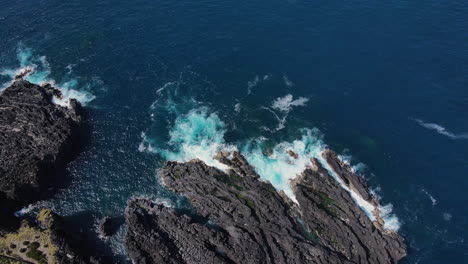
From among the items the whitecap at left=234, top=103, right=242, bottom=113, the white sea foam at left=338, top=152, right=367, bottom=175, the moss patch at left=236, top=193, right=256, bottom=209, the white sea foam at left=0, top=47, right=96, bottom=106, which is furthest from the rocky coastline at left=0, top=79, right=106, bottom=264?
the white sea foam at left=338, top=152, right=367, bottom=175

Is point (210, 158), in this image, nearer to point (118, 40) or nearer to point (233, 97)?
point (233, 97)

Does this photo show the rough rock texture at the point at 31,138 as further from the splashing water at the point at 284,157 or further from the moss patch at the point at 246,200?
the splashing water at the point at 284,157

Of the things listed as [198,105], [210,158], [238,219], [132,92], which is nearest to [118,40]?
[132,92]

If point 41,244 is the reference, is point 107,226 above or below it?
below

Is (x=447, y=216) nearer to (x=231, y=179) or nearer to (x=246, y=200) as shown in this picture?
(x=246, y=200)

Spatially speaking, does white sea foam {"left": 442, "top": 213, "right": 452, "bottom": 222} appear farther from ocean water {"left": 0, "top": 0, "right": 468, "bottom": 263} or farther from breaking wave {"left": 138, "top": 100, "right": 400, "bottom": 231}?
breaking wave {"left": 138, "top": 100, "right": 400, "bottom": 231}

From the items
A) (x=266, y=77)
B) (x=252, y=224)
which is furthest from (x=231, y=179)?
(x=266, y=77)
